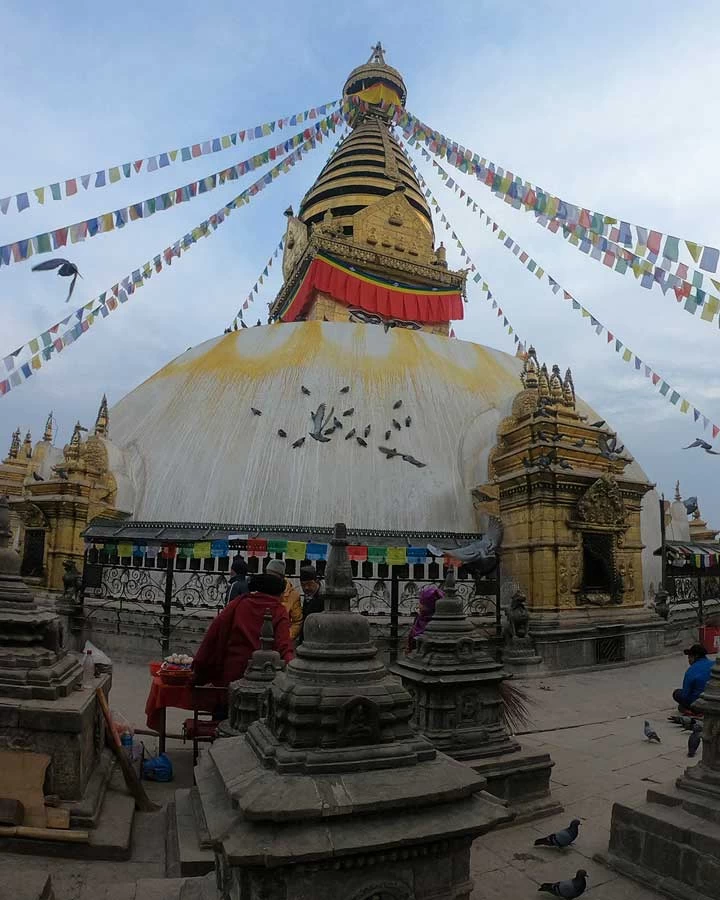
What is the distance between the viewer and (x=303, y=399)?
14.9 m

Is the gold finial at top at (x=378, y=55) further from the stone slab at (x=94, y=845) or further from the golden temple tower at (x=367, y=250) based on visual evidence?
the stone slab at (x=94, y=845)

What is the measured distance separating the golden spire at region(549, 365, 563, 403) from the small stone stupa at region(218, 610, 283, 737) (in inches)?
395

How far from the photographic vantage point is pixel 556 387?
1334cm

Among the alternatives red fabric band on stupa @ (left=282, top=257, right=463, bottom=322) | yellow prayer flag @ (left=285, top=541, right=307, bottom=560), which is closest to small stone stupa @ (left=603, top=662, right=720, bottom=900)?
yellow prayer flag @ (left=285, top=541, right=307, bottom=560)

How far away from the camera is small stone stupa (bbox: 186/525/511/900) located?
2195mm

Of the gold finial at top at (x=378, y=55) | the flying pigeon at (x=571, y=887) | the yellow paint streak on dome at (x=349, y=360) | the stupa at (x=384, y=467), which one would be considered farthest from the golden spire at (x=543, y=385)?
the gold finial at top at (x=378, y=55)

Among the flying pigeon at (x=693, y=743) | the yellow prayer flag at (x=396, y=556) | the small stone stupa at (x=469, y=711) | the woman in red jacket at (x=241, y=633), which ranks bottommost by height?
the flying pigeon at (x=693, y=743)

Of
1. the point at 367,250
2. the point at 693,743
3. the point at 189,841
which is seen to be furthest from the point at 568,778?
the point at 367,250

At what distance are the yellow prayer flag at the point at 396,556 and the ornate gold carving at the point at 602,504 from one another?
3.53m

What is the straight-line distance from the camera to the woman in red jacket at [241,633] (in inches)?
192

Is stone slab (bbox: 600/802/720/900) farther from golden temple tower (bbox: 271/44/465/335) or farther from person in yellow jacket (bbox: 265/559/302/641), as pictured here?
golden temple tower (bbox: 271/44/465/335)

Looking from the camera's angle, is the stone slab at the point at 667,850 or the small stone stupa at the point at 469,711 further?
the small stone stupa at the point at 469,711

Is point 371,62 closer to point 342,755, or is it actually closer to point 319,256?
point 319,256

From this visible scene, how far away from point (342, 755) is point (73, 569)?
1191 cm
